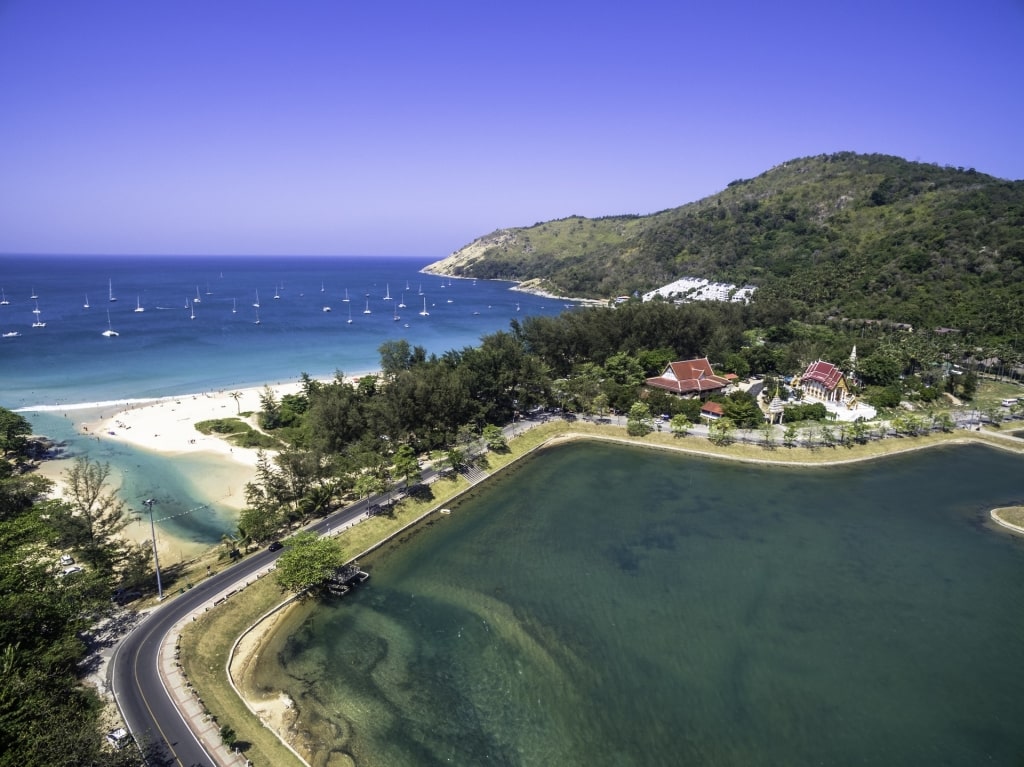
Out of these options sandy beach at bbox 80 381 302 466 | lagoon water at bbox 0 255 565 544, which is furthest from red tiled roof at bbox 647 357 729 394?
lagoon water at bbox 0 255 565 544

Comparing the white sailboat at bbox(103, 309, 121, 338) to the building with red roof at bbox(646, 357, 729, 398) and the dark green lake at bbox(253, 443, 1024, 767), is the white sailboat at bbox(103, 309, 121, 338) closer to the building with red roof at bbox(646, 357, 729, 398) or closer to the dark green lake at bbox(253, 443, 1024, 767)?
the dark green lake at bbox(253, 443, 1024, 767)

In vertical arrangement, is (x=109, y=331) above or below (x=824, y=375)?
below

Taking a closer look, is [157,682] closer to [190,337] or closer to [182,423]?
[182,423]

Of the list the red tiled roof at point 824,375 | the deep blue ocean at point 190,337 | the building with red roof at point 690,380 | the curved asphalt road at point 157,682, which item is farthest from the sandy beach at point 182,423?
the red tiled roof at point 824,375

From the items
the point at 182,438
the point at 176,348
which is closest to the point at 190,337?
the point at 176,348

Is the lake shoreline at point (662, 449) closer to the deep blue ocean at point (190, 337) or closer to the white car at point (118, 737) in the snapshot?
the white car at point (118, 737)

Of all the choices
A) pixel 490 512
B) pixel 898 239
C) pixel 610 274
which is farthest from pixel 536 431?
pixel 610 274
